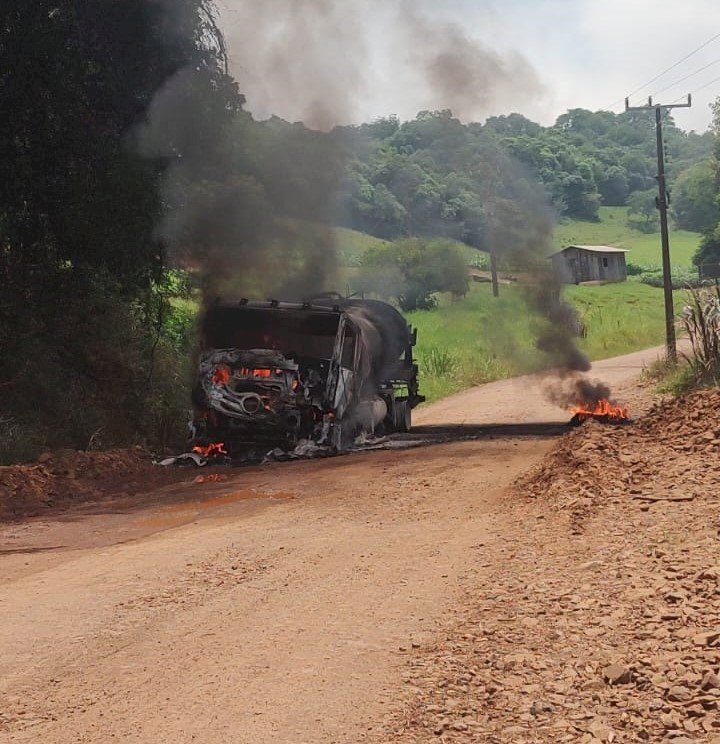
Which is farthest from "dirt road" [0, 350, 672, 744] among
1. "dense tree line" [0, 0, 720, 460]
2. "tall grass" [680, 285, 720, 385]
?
"dense tree line" [0, 0, 720, 460]

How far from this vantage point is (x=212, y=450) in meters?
15.3

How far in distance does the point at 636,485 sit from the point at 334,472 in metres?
4.73

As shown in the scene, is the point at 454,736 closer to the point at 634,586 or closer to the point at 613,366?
the point at 634,586

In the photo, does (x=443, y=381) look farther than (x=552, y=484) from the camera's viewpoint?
Yes

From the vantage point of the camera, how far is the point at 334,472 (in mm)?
13273

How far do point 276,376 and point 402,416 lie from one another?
544cm

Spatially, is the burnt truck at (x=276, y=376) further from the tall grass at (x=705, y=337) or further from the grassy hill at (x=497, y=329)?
the grassy hill at (x=497, y=329)

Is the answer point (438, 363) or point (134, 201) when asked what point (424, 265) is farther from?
point (134, 201)

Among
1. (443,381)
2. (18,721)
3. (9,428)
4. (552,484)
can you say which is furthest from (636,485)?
(443,381)

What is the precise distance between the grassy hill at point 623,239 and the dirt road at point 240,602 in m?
71.2

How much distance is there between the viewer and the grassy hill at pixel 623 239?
3361 inches

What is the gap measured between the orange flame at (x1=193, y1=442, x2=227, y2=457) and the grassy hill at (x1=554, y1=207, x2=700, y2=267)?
221ft

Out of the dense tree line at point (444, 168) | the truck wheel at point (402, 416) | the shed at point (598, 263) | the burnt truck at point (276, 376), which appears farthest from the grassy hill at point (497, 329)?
the shed at point (598, 263)

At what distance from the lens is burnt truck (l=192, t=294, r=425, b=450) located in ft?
48.8
